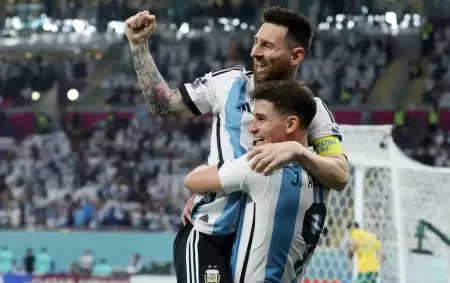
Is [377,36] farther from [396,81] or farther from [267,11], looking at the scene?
[267,11]

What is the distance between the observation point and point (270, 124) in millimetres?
2875

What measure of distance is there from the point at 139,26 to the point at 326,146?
2.42ft

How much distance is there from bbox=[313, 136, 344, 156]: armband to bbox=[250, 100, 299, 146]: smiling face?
215 mm

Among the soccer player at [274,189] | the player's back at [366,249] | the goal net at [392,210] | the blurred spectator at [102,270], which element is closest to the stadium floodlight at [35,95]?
the blurred spectator at [102,270]

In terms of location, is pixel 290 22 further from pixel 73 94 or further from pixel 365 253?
pixel 73 94

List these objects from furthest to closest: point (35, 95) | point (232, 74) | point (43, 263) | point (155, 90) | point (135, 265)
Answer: point (35, 95)
point (43, 263)
point (135, 265)
point (155, 90)
point (232, 74)

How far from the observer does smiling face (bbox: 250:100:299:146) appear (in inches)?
113

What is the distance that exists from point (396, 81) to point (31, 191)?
23.5 feet

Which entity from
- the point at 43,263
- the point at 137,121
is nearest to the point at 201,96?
the point at 43,263

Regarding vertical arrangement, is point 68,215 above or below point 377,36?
below

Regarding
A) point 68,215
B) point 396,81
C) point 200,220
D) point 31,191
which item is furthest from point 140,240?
point 200,220

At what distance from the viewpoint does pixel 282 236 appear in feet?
9.42

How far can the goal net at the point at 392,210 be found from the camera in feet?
27.3

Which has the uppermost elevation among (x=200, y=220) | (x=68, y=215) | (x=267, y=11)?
(x=267, y=11)
